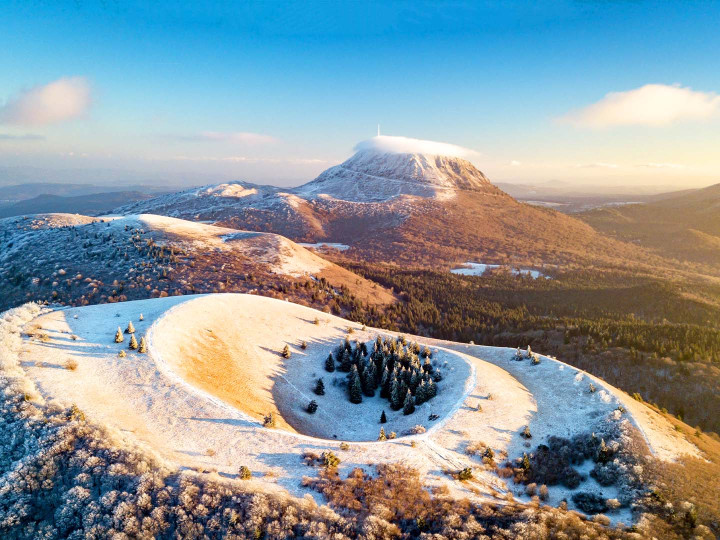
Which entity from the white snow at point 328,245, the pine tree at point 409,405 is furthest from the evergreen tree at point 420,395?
the white snow at point 328,245

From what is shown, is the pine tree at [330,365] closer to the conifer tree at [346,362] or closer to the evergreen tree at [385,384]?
the conifer tree at [346,362]

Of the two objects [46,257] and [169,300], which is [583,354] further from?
[46,257]

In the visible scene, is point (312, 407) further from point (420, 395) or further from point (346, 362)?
point (420, 395)

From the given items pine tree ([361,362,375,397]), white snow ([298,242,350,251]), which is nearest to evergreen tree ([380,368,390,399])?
pine tree ([361,362,375,397])

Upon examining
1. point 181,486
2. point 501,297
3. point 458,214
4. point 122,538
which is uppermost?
point 458,214

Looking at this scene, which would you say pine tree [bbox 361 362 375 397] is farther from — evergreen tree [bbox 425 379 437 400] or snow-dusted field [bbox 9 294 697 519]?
evergreen tree [bbox 425 379 437 400]

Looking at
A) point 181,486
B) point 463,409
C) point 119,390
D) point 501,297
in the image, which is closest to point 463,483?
point 463,409
